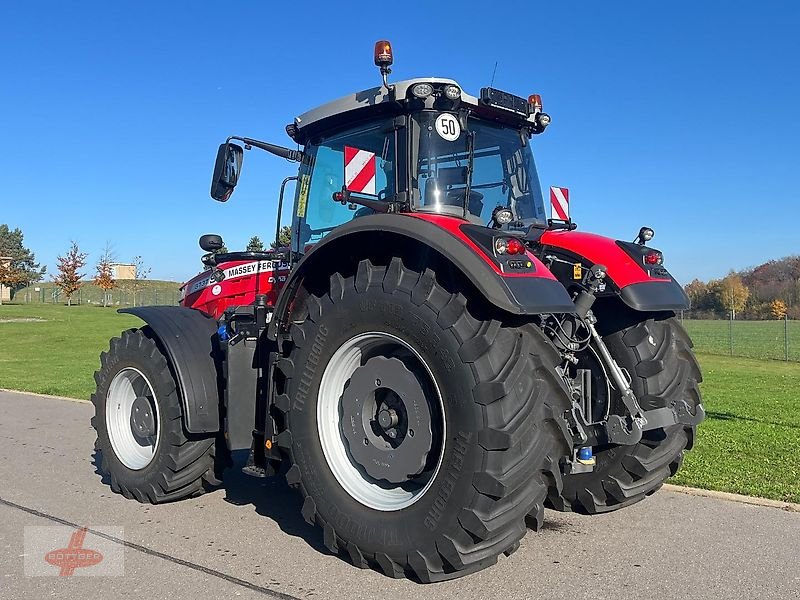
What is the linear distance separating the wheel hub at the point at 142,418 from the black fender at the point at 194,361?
53cm

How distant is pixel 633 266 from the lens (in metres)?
4.39

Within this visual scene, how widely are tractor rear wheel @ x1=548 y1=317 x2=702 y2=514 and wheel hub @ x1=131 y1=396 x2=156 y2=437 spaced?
10.0ft

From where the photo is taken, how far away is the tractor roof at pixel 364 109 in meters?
4.54

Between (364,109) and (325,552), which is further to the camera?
(364,109)

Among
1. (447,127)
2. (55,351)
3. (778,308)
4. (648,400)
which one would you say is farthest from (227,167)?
(778,308)

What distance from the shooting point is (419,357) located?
12.3 feet

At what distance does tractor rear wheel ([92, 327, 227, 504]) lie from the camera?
207 inches

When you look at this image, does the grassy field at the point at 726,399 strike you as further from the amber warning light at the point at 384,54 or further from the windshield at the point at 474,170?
the amber warning light at the point at 384,54

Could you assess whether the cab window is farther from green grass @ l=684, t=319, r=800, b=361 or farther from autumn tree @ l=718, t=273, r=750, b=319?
autumn tree @ l=718, t=273, r=750, b=319

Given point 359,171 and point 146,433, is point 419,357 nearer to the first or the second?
point 359,171

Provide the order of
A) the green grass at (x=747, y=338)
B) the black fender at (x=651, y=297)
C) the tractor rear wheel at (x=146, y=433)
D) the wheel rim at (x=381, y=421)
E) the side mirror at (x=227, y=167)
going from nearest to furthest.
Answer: the wheel rim at (x=381, y=421), the black fender at (x=651, y=297), the tractor rear wheel at (x=146, y=433), the side mirror at (x=227, y=167), the green grass at (x=747, y=338)

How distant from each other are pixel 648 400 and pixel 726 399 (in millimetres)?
9410

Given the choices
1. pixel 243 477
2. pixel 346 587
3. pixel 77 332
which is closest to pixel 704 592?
pixel 346 587

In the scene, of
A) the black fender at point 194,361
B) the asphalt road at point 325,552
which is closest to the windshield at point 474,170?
the black fender at point 194,361
